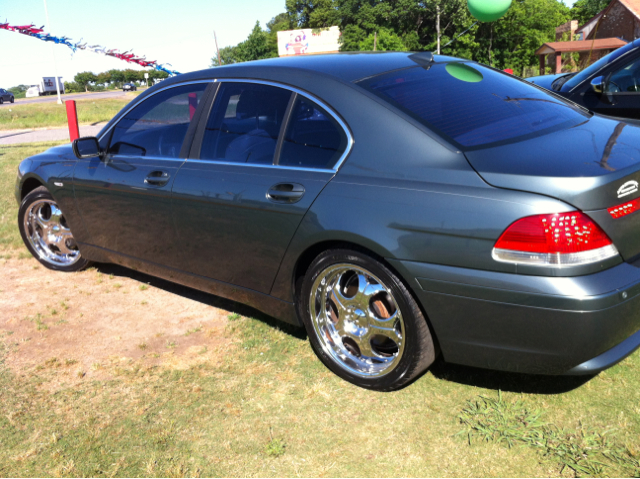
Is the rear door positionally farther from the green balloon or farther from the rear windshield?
the green balloon

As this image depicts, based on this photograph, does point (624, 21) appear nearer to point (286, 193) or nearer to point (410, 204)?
point (286, 193)

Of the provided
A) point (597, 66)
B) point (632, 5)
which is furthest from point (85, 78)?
point (597, 66)

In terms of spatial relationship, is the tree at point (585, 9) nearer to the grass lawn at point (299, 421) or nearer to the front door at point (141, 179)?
the front door at point (141, 179)

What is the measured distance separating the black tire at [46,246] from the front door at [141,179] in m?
0.63

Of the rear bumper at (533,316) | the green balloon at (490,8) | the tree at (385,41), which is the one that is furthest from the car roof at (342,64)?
the tree at (385,41)

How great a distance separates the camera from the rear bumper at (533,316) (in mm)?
2326

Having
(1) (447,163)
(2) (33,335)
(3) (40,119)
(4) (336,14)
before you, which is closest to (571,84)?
(1) (447,163)

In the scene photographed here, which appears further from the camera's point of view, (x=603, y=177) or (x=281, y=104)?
(x=281, y=104)

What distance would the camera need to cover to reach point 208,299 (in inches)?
177

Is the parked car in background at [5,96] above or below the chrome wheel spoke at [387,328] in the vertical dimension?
above

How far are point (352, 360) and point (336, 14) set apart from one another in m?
110

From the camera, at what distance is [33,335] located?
4000 mm

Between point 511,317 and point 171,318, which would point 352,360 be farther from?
point 171,318

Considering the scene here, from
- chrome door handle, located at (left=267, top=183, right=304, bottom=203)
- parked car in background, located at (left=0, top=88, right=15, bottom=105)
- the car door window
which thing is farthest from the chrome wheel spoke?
parked car in background, located at (left=0, top=88, right=15, bottom=105)
